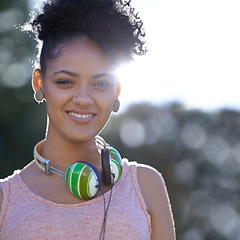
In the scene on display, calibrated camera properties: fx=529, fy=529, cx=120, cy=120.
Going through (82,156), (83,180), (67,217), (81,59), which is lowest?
(67,217)

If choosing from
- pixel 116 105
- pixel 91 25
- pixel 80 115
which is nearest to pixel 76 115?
pixel 80 115

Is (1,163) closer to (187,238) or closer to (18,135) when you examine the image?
(18,135)

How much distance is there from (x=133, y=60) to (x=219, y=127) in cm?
1321

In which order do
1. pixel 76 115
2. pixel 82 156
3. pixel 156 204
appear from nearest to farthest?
pixel 76 115 < pixel 156 204 < pixel 82 156

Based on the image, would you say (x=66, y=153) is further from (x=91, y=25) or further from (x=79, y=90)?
(x=91, y=25)

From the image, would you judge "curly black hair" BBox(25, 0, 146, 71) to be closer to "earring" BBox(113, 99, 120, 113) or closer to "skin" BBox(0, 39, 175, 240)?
"skin" BBox(0, 39, 175, 240)

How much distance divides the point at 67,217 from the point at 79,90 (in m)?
0.69

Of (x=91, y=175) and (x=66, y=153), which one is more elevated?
(x=66, y=153)

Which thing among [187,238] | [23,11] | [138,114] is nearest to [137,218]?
[138,114]

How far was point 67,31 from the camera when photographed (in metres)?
3.04

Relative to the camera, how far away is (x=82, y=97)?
2.87m

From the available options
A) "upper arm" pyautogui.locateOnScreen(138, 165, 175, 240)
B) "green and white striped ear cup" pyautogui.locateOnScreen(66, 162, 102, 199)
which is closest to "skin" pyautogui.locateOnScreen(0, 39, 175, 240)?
"upper arm" pyautogui.locateOnScreen(138, 165, 175, 240)

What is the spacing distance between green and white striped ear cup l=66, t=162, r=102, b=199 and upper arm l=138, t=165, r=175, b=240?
13.4 inches

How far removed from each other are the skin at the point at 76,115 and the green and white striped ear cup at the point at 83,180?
4.0 inches
